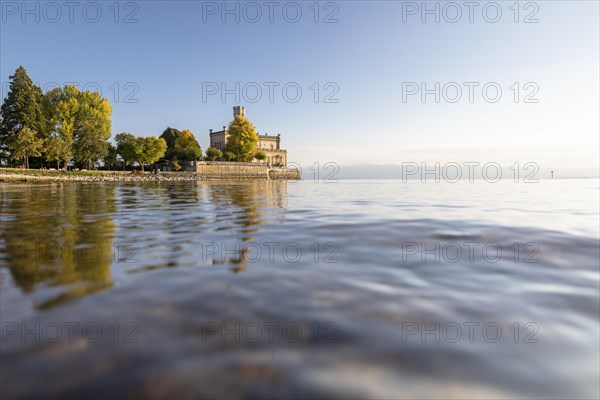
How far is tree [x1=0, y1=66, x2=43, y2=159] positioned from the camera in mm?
56094

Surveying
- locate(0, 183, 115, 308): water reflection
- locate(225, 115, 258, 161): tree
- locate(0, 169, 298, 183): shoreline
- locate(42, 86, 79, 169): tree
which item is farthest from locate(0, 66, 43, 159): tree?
locate(0, 183, 115, 308): water reflection

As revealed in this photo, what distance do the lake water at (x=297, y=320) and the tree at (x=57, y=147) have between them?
53.8m

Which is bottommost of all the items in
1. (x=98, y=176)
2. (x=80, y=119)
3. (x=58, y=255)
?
(x=58, y=255)

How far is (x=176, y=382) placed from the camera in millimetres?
1918

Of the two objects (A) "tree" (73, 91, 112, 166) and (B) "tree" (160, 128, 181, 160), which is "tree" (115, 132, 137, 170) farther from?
(B) "tree" (160, 128, 181, 160)

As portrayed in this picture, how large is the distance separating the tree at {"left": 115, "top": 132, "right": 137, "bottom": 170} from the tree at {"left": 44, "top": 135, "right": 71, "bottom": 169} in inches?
601

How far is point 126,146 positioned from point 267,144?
172 feet

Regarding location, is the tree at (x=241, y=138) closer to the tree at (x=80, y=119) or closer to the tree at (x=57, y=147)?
the tree at (x=80, y=119)

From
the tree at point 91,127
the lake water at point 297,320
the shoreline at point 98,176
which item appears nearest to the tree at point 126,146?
the shoreline at point 98,176

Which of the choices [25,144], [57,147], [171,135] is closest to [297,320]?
[25,144]

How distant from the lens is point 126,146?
68500 millimetres

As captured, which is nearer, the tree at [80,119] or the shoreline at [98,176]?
the shoreline at [98,176]

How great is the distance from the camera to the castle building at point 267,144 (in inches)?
4380

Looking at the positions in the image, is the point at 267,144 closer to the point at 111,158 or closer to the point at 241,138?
the point at 241,138
